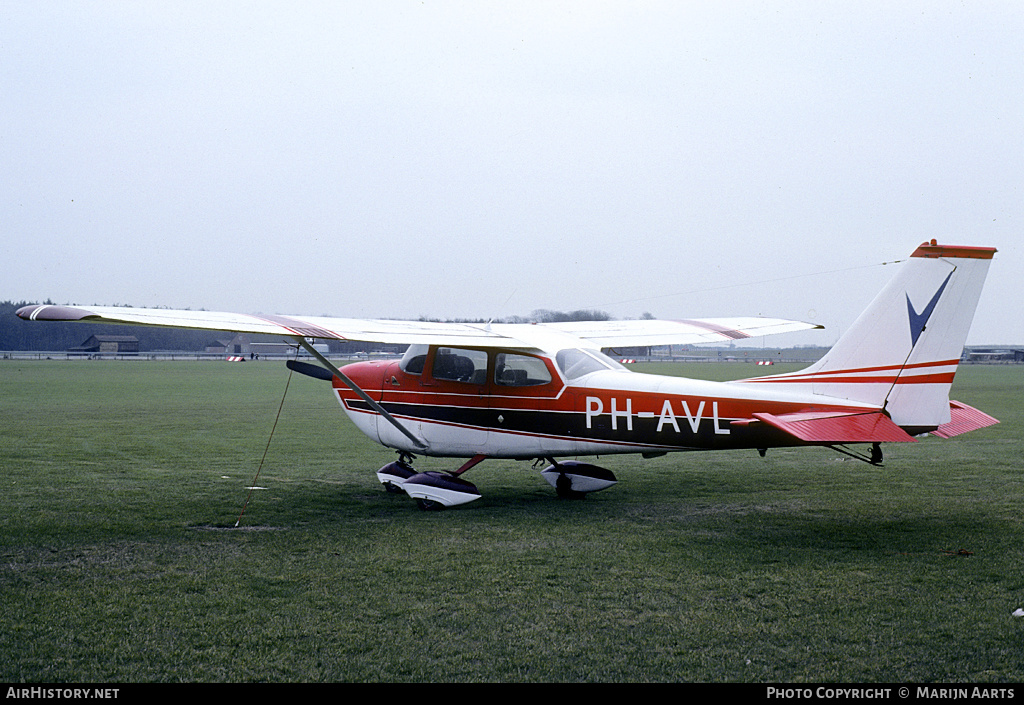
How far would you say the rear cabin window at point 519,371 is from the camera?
28.7ft

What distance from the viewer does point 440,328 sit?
9.53 metres

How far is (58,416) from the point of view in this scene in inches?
731

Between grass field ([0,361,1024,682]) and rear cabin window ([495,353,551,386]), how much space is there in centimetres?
134

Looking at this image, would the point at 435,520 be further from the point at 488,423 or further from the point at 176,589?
the point at 176,589

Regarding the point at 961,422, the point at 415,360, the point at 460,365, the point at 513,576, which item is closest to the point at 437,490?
the point at 460,365

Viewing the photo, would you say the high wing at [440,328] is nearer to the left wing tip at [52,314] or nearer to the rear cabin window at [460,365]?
the left wing tip at [52,314]

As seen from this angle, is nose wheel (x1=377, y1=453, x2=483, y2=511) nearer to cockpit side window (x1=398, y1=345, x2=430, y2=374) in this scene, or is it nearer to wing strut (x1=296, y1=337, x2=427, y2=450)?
wing strut (x1=296, y1=337, x2=427, y2=450)

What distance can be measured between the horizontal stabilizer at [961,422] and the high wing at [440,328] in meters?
2.97

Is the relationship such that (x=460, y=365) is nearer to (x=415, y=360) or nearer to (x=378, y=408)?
(x=415, y=360)

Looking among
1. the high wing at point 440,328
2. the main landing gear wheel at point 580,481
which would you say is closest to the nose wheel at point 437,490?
the main landing gear wheel at point 580,481

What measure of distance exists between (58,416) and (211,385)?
1496 centimetres

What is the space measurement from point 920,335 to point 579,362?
3.29m

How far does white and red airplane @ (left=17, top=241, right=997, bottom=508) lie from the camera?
7.10 meters

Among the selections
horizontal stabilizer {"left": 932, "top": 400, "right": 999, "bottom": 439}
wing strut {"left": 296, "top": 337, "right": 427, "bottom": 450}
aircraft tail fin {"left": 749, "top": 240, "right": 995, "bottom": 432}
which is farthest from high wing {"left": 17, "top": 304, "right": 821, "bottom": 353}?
aircraft tail fin {"left": 749, "top": 240, "right": 995, "bottom": 432}
